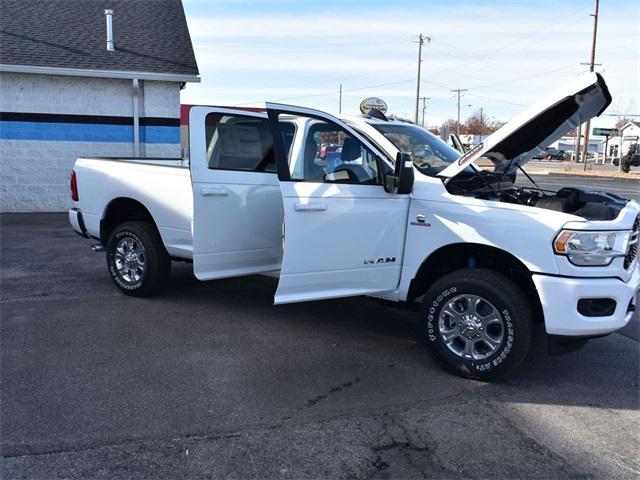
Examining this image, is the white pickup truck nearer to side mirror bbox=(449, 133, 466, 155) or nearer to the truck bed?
the truck bed

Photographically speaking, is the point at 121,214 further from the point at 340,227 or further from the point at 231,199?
the point at 340,227

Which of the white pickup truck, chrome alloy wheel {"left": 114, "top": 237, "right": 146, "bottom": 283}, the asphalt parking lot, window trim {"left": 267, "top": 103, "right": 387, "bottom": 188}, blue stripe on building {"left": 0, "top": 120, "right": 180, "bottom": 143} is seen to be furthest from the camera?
blue stripe on building {"left": 0, "top": 120, "right": 180, "bottom": 143}

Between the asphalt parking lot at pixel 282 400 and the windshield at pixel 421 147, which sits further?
the windshield at pixel 421 147

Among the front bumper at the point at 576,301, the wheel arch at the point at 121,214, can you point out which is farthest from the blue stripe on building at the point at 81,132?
the front bumper at the point at 576,301

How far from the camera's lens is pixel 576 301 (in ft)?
13.3

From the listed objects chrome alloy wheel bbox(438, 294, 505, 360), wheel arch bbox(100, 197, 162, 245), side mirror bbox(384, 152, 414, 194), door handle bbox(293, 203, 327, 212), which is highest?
side mirror bbox(384, 152, 414, 194)

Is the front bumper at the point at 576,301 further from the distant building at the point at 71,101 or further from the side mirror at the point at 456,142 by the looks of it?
the distant building at the point at 71,101

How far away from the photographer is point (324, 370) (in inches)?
184

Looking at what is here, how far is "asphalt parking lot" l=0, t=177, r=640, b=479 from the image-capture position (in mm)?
3355

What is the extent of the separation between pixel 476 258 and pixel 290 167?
1801 mm

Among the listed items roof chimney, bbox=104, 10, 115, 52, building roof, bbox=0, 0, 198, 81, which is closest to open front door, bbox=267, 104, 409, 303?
building roof, bbox=0, 0, 198, 81

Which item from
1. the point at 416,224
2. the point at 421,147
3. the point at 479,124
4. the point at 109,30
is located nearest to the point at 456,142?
the point at 421,147

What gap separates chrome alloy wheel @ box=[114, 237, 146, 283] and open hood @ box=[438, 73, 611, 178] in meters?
3.55

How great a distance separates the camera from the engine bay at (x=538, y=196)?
14.9 feet
